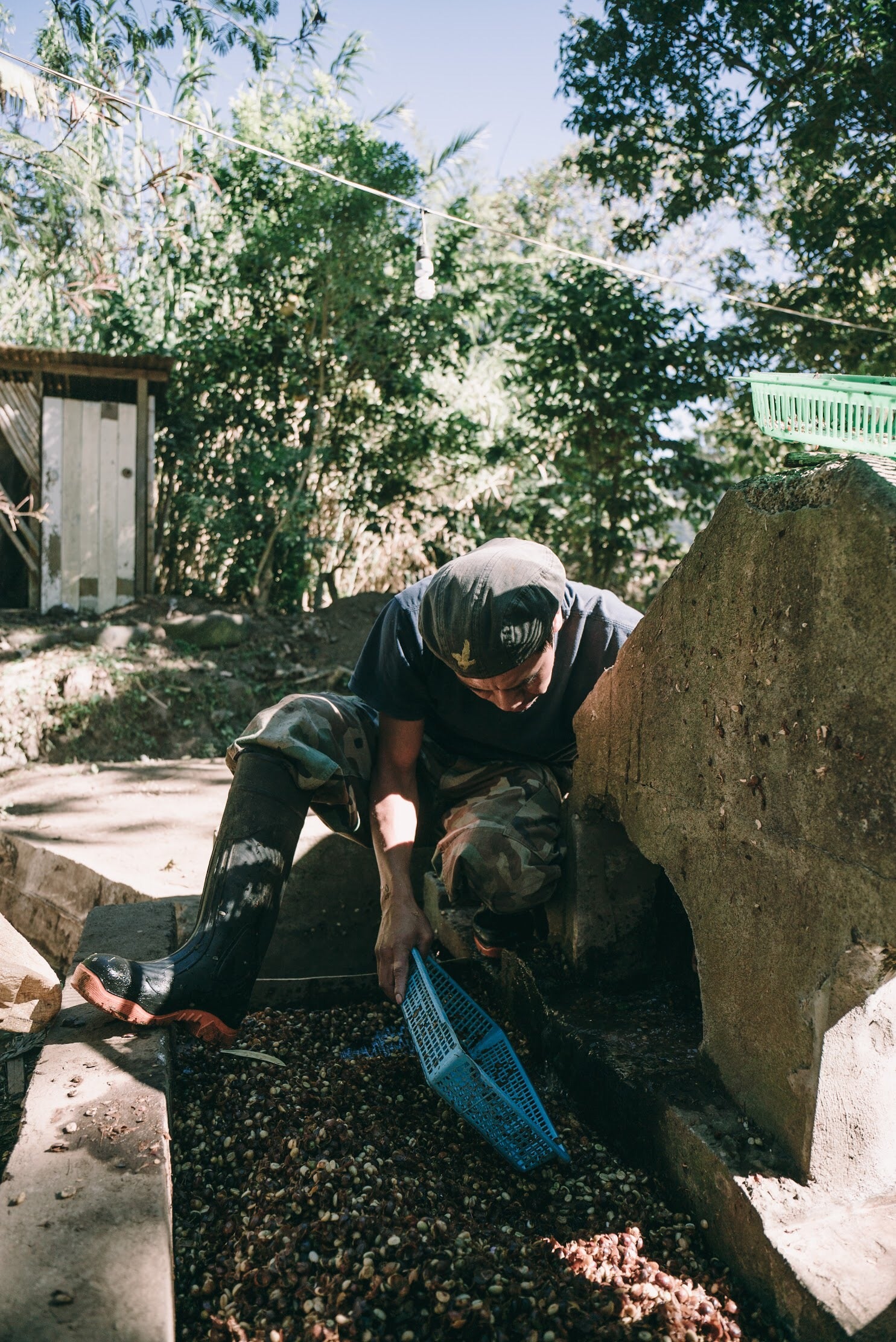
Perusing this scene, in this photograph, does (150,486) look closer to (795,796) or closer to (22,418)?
(22,418)

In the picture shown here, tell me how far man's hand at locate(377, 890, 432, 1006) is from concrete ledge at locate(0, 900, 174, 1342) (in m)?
0.48

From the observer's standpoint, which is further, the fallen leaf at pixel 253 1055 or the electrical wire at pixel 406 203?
the electrical wire at pixel 406 203


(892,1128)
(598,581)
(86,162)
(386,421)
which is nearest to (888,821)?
(892,1128)

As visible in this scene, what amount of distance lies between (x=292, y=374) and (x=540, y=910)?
260 inches

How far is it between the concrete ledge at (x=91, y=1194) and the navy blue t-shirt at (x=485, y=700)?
0.97 m

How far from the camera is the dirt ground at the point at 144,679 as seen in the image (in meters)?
6.20

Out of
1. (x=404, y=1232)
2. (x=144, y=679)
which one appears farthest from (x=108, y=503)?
(x=404, y=1232)

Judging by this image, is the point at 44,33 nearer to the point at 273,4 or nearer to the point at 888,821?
the point at 273,4

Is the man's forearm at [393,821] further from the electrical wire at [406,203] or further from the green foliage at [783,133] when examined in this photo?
the green foliage at [783,133]

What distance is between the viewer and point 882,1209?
1.47 meters

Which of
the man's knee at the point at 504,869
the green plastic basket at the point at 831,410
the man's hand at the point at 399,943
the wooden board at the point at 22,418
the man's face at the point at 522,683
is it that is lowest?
the man's hand at the point at 399,943

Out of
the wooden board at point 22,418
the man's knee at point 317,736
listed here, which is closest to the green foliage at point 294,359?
the wooden board at point 22,418

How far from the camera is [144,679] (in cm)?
662

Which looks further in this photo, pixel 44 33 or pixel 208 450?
pixel 208 450
